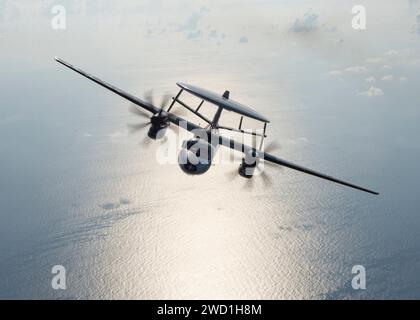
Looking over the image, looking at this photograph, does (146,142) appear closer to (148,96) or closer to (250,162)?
(148,96)

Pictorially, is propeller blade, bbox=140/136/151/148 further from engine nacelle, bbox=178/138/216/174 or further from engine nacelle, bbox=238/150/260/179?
engine nacelle, bbox=238/150/260/179

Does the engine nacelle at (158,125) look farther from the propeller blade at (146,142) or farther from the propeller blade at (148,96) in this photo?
the propeller blade at (148,96)

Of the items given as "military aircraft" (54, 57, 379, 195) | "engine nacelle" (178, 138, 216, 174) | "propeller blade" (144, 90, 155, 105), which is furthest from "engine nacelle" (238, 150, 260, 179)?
"propeller blade" (144, 90, 155, 105)
